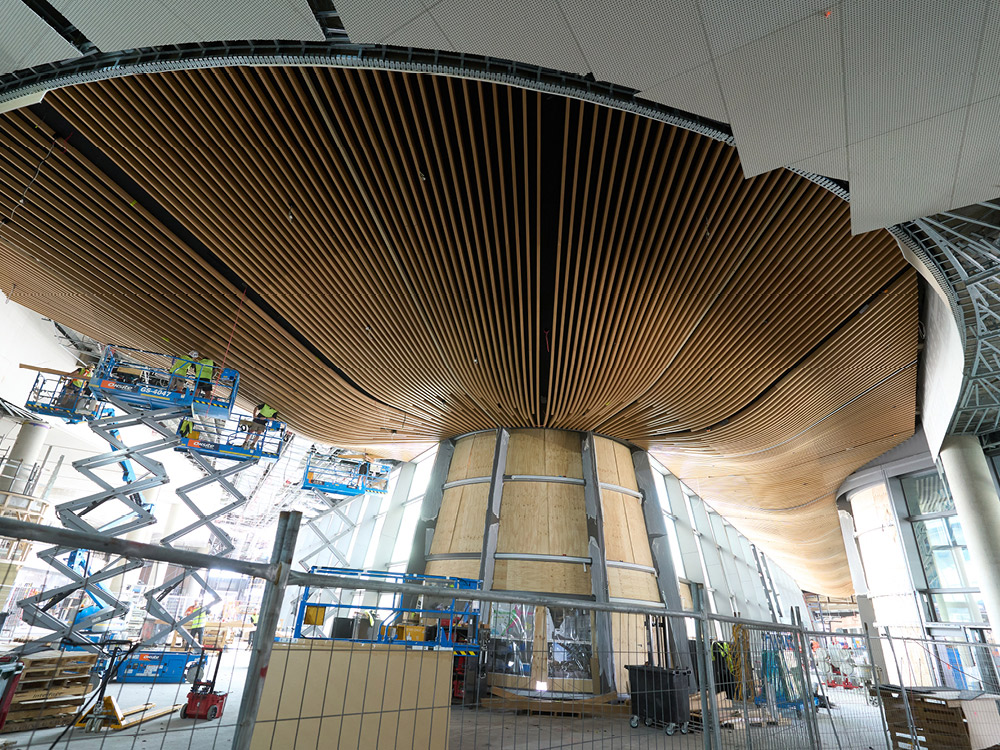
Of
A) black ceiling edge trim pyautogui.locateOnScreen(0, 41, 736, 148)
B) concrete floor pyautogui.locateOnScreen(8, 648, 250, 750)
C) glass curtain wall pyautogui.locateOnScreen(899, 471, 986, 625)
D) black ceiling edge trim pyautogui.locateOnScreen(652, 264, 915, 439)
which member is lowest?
concrete floor pyautogui.locateOnScreen(8, 648, 250, 750)

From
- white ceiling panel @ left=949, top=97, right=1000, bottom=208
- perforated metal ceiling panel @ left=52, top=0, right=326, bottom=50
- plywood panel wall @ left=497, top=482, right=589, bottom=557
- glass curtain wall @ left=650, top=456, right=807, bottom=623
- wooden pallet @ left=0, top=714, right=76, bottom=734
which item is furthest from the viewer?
glass curtain wall @ left=650, top=456, right=807, bottom=623

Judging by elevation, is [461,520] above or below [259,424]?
below

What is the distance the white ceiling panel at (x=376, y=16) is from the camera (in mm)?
3754

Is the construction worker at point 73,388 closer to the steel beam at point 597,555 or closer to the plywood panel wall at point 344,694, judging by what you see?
the plywood panel wall at point 344,694

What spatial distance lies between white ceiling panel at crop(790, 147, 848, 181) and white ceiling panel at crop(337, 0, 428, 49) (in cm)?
341

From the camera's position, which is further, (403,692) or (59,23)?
(59,23)

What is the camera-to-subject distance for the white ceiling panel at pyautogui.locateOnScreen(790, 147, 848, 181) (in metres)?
4.55

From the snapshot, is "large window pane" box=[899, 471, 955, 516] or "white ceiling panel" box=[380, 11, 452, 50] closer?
"white ceiling panel" box=[380, 11, 452, 50]

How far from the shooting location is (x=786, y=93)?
13.4 feet

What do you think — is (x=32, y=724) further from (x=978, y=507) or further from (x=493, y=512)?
(x=978, y=507)

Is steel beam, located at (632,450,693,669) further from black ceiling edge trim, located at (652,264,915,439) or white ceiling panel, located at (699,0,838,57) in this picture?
white ceiling panel, located at (699,0,838,57)

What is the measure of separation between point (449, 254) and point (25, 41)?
5.11 metres

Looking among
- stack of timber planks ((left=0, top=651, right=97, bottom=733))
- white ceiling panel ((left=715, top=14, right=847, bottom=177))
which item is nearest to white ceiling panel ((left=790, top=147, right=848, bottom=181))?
white ceiling panel ((left=715, top=14, right=847, bottom=177))

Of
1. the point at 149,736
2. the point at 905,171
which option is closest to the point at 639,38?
the point at 905,171
